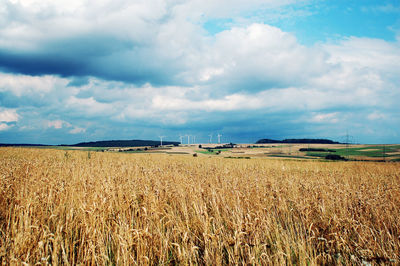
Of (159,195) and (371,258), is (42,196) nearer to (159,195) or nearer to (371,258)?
(159,195)

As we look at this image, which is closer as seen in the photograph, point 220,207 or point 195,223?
point 195,223

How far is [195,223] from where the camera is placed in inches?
206

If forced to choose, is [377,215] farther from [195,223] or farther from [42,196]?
[42,196]

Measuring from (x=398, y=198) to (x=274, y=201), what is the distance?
197 inches

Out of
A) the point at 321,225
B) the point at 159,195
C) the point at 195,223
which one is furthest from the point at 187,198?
the point at 321,225

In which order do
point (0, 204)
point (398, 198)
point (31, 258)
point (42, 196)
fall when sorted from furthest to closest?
1. point (398, 198)
2. point (0, 204)
3. point (42, 196)
4. point (31, 258)

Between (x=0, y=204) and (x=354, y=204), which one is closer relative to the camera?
(x=0, y=204)

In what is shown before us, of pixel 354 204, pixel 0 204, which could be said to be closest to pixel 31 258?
pixel 0 204

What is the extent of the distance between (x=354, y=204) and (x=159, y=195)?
20.8 ft

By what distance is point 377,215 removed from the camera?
6152 mm

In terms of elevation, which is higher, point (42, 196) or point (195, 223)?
point (42, 196)

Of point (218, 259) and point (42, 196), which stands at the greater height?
point (42, 196)

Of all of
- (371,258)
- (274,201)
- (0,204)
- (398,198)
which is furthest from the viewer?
(398,198)

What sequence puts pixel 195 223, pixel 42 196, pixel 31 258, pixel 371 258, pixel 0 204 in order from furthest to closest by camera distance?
pixel 0 204, pixel 42 196, pixel 195 223, pixel 31 258, pixel 371 258
